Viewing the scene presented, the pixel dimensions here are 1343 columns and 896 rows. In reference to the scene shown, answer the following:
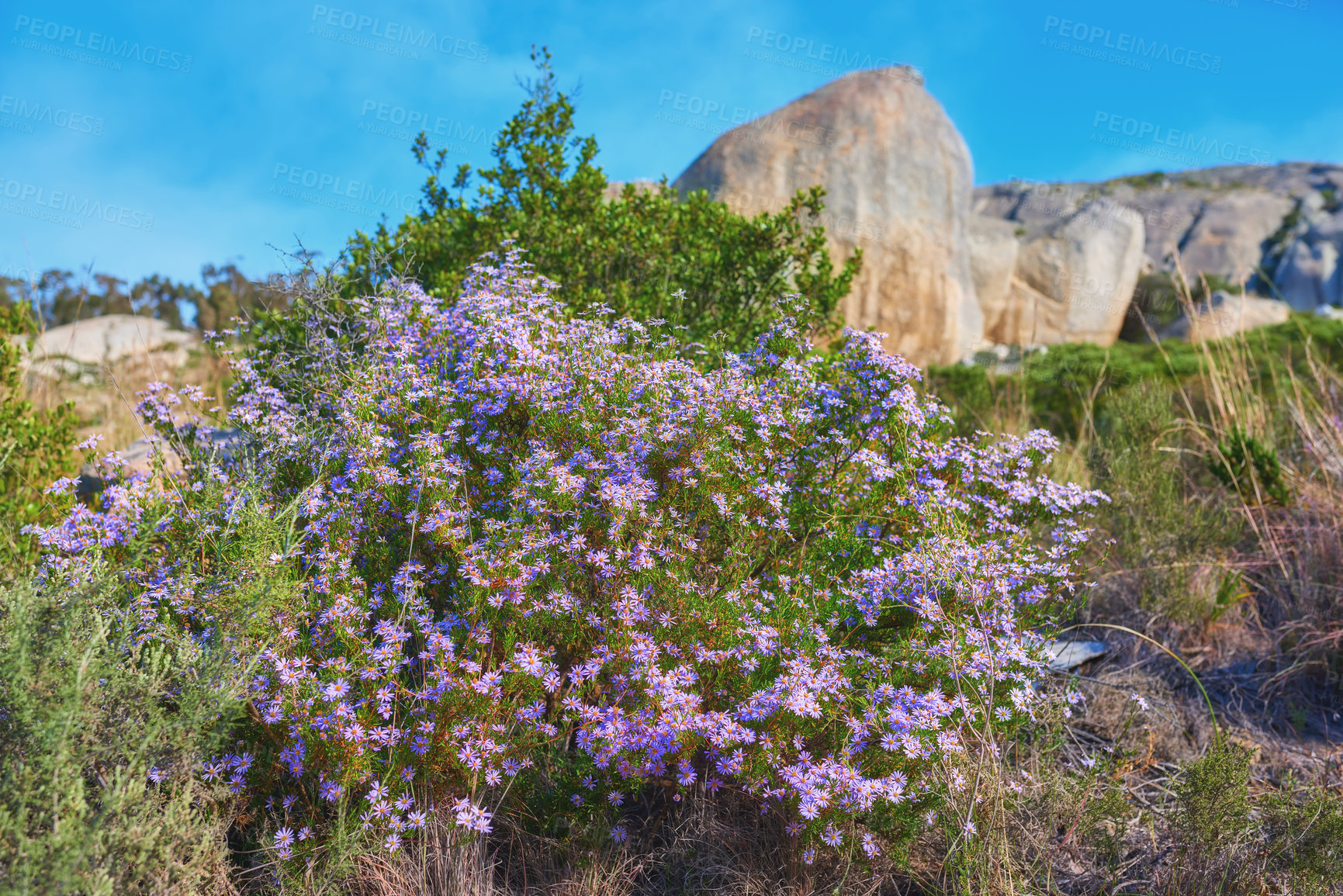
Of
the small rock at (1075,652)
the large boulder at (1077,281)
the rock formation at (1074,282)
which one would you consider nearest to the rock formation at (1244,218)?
the large boulder at (1077,281)

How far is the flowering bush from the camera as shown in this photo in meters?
2.65

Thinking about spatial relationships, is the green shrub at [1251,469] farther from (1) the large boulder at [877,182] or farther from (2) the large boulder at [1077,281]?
(2) the large boulder at [1077,281]

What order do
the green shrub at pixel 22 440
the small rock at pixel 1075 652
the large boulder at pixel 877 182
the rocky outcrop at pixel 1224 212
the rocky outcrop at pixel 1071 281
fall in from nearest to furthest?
the small rock at pixel 1075 652, the green shrub at pixel 22 440, the large boulder at pixel 877 182, the rocky outcrop at pixel 1071 281, the rocky outcrop at pixel 1224 212

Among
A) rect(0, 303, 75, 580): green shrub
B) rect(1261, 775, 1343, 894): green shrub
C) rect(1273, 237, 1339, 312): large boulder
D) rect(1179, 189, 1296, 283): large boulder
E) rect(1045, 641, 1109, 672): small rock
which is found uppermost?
rect(1179, 189, 1296, 283): large boulder

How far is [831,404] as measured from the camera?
3.75 m

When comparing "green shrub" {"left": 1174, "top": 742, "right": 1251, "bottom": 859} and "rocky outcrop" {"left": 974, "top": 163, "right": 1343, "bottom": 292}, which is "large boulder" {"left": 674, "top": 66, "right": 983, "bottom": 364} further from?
"rocky outcrop" {"left": 974, "top": 163, "right": 1343, "bottom": 292}

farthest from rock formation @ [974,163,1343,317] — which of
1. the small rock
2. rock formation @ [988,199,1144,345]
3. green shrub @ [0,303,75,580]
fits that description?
green shrub @ [0,303,75,580]

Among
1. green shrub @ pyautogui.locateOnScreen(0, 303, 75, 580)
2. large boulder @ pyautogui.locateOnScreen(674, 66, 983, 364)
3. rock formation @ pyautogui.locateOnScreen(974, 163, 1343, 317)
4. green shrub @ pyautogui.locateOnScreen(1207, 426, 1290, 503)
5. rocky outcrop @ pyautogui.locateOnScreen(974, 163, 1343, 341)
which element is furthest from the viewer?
rock formation @ pyautogui.locateOnScreen(974, 163, 1343, 317)

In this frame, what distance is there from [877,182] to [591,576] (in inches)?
409

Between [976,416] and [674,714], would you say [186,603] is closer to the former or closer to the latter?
[674,714]

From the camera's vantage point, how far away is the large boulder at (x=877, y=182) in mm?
11648

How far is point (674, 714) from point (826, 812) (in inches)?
23.4

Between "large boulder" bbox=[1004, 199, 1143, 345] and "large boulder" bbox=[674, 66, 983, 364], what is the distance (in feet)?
16.2

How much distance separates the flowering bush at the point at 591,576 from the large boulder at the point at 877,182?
7910mm
